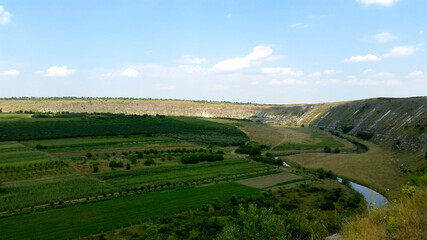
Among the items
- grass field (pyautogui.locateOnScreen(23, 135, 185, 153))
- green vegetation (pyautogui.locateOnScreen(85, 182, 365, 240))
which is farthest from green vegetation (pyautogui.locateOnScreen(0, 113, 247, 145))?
green vegetation (pyautogui.locateOnScreen(85, 182, 365, 240))

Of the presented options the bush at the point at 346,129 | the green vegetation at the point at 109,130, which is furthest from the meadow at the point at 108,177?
the bush at the point at 346,129

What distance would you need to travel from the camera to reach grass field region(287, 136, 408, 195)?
56.9 m

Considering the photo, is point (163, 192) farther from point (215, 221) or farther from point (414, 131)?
point (414, 131)

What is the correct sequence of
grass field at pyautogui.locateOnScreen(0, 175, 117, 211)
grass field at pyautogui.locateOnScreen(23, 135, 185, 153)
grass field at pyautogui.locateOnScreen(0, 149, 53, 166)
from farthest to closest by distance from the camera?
grass field at pyautogui.locateOnScreen(23, 135, 185, 153) < grass field at pyautogui.locateOnScreen(0, 149, 53, 166) < grass field at pyautogui.locateOnScreen(0, 175, 117, 211)

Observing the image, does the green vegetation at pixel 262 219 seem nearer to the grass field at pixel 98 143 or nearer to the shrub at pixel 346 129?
the grass field at pixel 98 143

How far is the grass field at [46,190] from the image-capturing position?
4162cm

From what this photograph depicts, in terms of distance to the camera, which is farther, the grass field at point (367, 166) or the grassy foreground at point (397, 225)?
the grass field at point (367, 166)

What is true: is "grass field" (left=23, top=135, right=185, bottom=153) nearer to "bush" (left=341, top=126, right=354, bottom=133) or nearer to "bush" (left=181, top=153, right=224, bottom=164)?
"bush" (left=181, top=153, right=224, bottom=164)

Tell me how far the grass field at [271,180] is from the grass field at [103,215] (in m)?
6.96

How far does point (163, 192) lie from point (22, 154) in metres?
48.2

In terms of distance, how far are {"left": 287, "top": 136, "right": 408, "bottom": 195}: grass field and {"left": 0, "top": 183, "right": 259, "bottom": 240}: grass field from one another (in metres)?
27.8

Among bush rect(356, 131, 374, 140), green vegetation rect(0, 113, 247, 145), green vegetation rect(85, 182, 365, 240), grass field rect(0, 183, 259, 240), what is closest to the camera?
green vegetation rect(85, 182, 365, 240)

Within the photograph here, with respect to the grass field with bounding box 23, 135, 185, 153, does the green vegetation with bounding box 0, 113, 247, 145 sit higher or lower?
higher

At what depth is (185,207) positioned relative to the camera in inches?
1655
